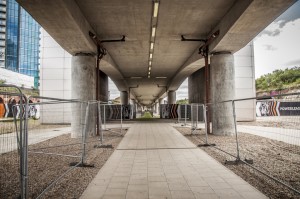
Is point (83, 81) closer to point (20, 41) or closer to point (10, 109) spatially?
point (10, 109)

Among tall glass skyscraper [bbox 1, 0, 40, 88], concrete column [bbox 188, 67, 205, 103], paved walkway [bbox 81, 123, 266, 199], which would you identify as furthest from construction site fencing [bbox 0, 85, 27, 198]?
tall glass skyscraper [bbox 1, 0, 40, 88]

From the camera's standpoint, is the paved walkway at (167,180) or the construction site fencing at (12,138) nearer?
the construction site fencing at (12,138)

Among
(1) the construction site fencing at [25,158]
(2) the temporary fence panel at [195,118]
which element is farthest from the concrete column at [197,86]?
(1) the construction site fencing at [25,158]

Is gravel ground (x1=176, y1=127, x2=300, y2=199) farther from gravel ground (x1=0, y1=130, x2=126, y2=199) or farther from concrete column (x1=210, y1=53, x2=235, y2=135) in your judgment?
concrete column (x1=210, y1=53, x2=235, y2=135)

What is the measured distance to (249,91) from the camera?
21.7 meters

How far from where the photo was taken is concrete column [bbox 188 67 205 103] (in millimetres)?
24353

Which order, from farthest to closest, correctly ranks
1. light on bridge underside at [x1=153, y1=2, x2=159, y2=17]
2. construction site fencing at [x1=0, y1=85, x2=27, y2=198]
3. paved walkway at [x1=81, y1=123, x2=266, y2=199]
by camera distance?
light on bridge underside at [x1=153, y1=2, x2=159, y2=17] → paved walkway at [x1=81, y1=123, x2=266, y2=199] → construction site fencing at [x1=0, y1=85, x2=27, y2=198]

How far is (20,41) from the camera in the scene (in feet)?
393

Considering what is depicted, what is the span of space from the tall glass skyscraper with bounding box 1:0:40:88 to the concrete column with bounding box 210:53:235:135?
386 feet

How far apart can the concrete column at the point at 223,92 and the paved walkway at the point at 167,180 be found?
5389 millimetres

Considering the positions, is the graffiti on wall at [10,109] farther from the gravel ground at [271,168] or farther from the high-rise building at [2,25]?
the high-rise building at [2,25]

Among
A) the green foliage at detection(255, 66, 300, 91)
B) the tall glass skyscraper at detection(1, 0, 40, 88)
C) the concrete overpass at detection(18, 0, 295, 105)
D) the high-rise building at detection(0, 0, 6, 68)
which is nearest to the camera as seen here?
the concrete overpass at detection(18, 0, 295, 105)

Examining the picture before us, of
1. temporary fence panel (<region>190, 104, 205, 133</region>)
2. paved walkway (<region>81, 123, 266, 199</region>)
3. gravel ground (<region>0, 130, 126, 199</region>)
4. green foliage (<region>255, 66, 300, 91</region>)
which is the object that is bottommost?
paved walkway (<region>81, 123, 266, 199</region>)

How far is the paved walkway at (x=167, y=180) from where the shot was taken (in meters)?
3.91
